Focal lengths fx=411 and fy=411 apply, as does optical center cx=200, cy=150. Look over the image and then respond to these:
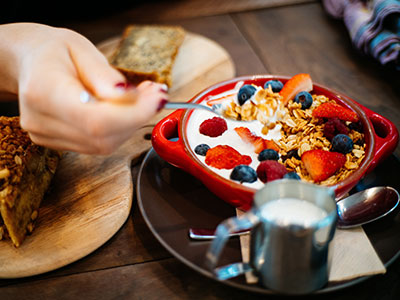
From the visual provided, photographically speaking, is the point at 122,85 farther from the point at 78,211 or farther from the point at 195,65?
the point at 195,65

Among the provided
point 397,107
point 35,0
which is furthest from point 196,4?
point 397,107

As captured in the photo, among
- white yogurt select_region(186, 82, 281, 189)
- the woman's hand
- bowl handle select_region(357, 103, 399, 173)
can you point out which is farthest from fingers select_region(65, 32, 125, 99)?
bowl handle select_region(357, 103, 399, 173)

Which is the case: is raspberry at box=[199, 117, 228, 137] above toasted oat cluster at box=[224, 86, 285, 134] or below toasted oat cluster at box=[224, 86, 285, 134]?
below

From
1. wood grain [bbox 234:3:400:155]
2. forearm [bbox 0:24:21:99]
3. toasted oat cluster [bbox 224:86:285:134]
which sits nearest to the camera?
forearm [bbox 0:24:21:99]

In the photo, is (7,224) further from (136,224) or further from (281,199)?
(281,199)

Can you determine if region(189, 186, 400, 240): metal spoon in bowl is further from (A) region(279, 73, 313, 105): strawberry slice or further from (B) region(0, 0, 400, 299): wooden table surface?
(A) region(279, 73, 313, 105): strawberry slice

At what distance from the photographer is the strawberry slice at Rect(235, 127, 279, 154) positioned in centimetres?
104

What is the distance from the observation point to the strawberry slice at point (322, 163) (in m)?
0.95

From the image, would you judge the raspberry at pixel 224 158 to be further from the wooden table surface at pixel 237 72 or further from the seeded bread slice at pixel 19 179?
the seeded bread slice at pixel 19 179

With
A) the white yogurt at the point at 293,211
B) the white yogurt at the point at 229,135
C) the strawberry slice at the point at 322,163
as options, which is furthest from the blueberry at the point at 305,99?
the white yogurt at the point at 293,211

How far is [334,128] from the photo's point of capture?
106 centimetres

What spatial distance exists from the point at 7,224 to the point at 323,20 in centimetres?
163

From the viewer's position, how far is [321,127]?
3.60 ft

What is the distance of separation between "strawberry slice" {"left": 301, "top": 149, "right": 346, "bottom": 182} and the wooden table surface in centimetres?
24
